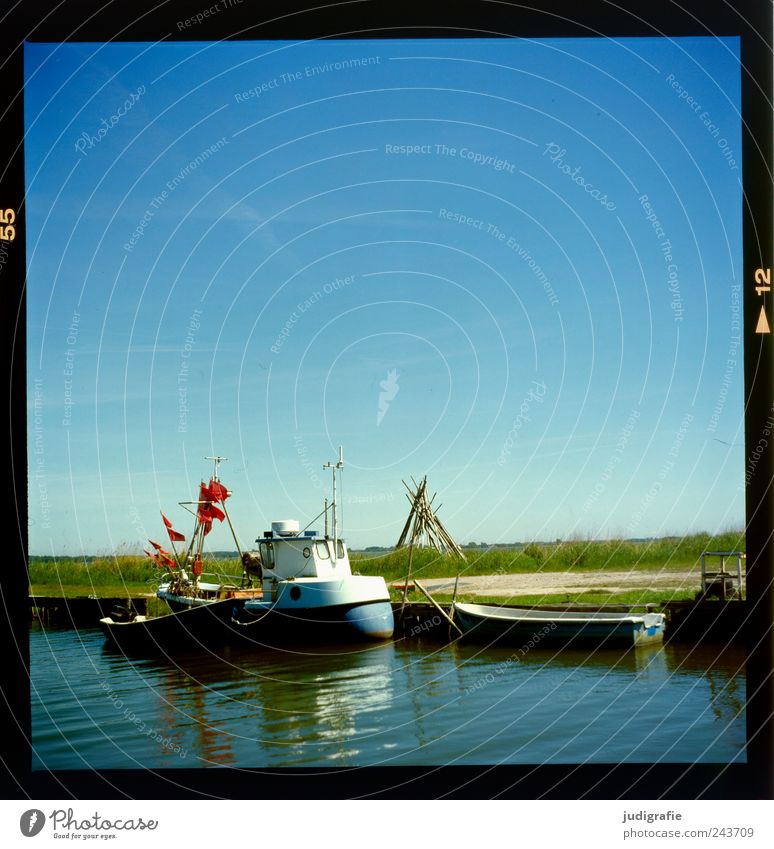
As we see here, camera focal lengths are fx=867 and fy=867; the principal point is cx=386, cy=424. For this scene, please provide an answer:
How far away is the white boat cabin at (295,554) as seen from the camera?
15547 mm

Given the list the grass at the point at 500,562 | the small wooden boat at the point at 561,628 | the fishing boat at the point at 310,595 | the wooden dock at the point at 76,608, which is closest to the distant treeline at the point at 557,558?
the grass at the point at 500,562

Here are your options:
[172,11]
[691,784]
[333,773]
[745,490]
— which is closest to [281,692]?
[333,773]

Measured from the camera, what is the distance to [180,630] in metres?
16.3

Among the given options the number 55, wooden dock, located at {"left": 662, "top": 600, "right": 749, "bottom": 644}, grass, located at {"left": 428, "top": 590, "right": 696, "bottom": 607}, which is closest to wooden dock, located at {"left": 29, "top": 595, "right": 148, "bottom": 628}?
grass, located at {"left": 428, "top": 590, "right": 696, "bottom": 607}

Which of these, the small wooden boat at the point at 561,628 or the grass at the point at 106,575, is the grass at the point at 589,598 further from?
the grass at the point at 106,575

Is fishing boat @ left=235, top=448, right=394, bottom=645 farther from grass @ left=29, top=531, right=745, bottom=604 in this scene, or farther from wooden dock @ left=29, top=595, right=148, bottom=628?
wooden dock @ left=29, top=595, right=148, bottom=628

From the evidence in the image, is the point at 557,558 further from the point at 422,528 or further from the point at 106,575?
the point at 106,575

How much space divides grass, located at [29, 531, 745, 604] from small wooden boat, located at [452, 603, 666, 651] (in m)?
1.57

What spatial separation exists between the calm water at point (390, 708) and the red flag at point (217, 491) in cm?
272

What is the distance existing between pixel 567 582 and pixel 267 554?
23.2 feet

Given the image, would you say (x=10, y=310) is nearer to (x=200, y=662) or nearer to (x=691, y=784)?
(x=691, y=784)

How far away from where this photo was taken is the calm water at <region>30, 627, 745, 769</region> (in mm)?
7996

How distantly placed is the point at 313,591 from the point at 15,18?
34.5 ft

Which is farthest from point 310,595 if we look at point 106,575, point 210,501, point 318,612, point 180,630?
point 106,575
